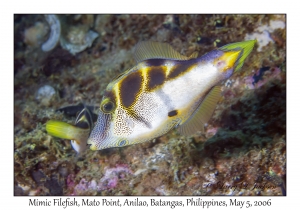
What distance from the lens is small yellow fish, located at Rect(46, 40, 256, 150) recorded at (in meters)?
1.43

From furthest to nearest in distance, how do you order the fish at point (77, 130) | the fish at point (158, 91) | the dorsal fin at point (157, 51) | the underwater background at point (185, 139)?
the underwater background at point (185, 139) < the fish at point (77, 130) < the dorsal fin at point (157, 51) < the fish at point (158, 91)

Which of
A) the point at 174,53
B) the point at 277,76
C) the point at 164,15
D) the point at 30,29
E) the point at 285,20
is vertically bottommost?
the point at 174,53

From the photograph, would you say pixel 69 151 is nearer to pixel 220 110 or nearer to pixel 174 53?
pixel 220 110

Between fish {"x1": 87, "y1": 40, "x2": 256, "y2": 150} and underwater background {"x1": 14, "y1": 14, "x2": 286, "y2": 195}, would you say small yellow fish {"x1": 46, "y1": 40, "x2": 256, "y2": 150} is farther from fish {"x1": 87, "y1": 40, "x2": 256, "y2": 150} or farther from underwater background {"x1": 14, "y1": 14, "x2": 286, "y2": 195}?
underwater background {"x1": 14, "y1": 14, "x2": 286, "y2": 195}

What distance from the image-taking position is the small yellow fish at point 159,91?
143cm

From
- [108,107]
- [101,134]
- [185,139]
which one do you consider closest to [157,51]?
[108,107]

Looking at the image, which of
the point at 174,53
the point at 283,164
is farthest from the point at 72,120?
the point at 283,164

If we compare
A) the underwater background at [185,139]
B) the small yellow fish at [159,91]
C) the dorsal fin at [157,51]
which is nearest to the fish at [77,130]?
the underwater background at [185,139]

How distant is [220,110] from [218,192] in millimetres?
1069

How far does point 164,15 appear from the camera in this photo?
4.76 m

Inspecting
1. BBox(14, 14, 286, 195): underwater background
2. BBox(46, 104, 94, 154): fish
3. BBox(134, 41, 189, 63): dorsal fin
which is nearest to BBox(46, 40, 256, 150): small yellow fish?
BBox(134, 41, 189, 63): dorsal fin

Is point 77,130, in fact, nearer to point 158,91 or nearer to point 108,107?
point 108,107

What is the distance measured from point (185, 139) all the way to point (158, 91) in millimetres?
1402

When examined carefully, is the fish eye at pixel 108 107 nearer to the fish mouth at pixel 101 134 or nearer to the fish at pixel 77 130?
the fish mouth at pixel 101 134
